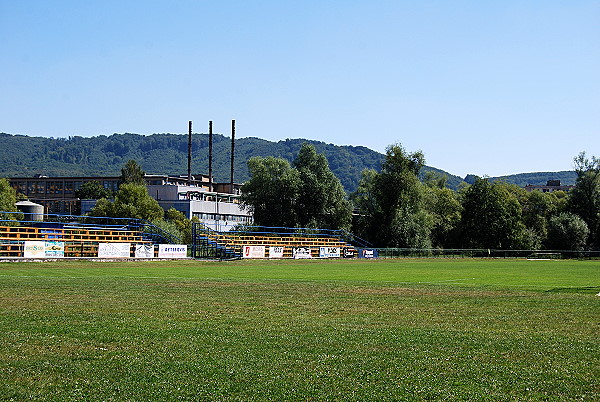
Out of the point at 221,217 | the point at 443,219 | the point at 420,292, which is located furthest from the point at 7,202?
the point at 420,292

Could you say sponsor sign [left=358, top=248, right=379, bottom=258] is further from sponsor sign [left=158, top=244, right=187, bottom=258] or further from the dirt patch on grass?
the dirt patch on grass

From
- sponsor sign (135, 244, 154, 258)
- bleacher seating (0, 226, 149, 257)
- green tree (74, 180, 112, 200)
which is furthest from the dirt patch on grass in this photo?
green tree (74, 180, 112, 200)

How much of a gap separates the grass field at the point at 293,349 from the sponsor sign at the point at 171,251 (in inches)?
1613

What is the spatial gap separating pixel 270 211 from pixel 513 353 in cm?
9012

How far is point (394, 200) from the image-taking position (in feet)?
349

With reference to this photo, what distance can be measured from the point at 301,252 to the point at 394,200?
112 feet

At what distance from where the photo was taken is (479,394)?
29.7 ft

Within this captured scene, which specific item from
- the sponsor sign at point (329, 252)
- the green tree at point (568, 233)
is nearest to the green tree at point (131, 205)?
the sponsor sign at point (329, 252)

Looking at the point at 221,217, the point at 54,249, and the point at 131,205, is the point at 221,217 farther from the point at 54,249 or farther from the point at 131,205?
the point at 54,249

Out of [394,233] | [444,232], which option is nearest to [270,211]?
[394,233]

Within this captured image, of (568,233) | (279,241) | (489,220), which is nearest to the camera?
(279,241)

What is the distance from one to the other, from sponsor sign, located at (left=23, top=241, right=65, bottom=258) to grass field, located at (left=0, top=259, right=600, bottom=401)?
33492 millimetres

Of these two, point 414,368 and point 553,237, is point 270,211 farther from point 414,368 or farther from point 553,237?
point 414,368

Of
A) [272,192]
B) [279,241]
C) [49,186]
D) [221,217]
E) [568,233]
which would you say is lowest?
[279,241]
